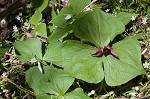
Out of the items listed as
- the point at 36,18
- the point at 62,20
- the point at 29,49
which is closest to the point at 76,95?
the point at 29,49

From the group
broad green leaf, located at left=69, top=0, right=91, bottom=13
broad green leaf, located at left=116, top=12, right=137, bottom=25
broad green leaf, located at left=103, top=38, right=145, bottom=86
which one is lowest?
broad green leaf, located at left=103, top=38, right=145, bottom=86

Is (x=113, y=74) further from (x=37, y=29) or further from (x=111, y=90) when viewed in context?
(x=37, y=29)

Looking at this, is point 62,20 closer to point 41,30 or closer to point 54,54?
point 41,30

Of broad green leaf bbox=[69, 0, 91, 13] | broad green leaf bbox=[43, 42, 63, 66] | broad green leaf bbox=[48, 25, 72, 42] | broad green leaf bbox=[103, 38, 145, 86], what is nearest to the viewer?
broad green leaf bbox=[103, 38, 145, 86]

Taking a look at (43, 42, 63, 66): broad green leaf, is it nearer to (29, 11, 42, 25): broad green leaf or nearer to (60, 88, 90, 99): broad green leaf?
(60, 88, 90, 99): broad green leaf

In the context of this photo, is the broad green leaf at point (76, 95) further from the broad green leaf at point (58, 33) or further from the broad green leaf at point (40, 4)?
the broad green leaf at point (40, 4)

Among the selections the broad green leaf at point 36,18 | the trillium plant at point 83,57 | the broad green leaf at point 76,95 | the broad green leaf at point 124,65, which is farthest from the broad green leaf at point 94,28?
the broad green leaf at point 36,18

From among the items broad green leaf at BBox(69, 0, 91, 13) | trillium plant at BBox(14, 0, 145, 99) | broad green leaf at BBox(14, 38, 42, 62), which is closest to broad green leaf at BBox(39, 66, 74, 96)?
trillium plant at BBox(14, 0, 145, 99)

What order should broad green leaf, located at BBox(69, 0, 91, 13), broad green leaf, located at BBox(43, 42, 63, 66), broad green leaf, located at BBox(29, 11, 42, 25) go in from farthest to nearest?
1. broad green leaf, located at BBox(29, 11, 42, 25)
2. broad green leaf, located at BBox(69, 0, 91, 13)
3. broad green leaf, located at BBox(43, 42, 63, 66)
